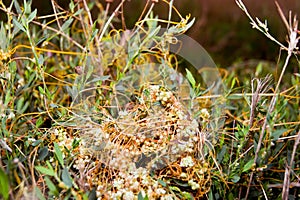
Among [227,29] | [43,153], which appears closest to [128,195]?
[43,153]

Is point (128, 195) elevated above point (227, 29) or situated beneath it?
elevated above

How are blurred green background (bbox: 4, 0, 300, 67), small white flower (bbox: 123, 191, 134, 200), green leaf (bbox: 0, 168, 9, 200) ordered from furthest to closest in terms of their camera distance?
blurred green background (bbox: 4, 0, 300, 67) < small white flower (bbox: 123, 191, 134, 200) < green leaf (bbox: 0, 168, 9, 200)

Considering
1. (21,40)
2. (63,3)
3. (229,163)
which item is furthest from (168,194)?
(63,3)

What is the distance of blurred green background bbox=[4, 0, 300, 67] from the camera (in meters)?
3.04

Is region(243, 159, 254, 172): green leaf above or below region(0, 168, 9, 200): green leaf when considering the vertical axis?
below

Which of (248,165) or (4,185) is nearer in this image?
(4,185)

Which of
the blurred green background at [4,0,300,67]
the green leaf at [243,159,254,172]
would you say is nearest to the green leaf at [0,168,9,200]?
the green leaf at [243,159,254,172]

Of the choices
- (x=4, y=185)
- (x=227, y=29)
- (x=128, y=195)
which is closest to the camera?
(x=4, y=185)

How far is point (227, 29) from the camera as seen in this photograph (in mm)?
3492

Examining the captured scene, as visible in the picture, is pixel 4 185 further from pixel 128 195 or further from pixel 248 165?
pixel 248 165

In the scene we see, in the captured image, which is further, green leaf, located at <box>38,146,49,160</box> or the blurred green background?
the blurred green background

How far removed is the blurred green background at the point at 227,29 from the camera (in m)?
3.04

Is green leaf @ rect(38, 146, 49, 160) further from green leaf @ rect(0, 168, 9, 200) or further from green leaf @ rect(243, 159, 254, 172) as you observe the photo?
green leaf @ rect(243, 159, 254, 172)

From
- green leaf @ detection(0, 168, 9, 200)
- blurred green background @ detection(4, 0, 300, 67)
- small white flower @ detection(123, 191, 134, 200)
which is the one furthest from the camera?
blurred green background @ detection(4, 0, 300, 67)
